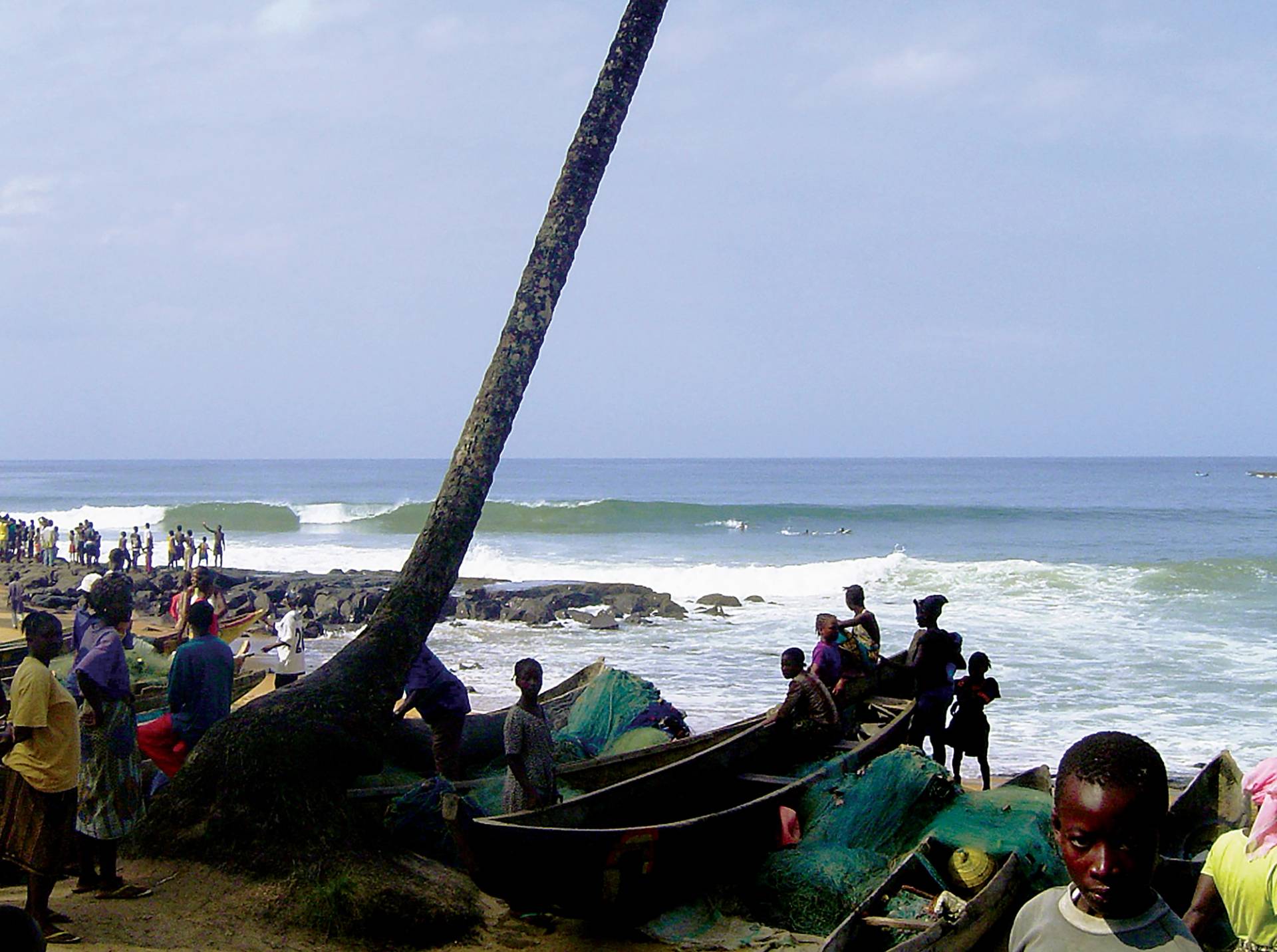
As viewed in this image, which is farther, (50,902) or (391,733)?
(391,733)

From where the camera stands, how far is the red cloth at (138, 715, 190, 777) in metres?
7.62

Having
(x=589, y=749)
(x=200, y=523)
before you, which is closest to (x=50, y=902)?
(x=589, y=749)

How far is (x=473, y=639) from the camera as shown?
2294cm

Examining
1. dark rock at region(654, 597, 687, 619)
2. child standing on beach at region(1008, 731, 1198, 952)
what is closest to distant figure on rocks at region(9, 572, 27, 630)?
dark rock at region(654, 597, 687, 619)

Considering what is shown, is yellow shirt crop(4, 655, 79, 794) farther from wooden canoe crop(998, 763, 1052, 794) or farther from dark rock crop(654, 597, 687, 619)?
dark rock crop(654, 597, 687, 619)

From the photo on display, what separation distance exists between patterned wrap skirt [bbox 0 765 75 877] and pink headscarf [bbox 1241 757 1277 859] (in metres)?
5.24

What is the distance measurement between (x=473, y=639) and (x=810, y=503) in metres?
48.5

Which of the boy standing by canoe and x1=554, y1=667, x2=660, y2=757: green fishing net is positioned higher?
the boy standing by canoe

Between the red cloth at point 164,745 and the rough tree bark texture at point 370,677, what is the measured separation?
37 cm

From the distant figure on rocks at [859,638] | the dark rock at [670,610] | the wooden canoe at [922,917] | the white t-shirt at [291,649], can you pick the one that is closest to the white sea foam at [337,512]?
the dark rock at [670,610]

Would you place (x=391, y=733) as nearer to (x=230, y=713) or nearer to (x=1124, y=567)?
A: (x=230, y=713)

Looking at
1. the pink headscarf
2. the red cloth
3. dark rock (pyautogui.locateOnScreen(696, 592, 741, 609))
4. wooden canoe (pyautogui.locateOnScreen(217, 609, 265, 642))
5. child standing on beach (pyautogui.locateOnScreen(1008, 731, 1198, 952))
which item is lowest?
dark rock (pyautogui.locateOnScreen(696, 592, 741, 609))

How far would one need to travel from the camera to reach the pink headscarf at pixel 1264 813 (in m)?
3.48

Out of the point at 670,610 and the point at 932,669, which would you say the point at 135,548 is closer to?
the point at 670,610
